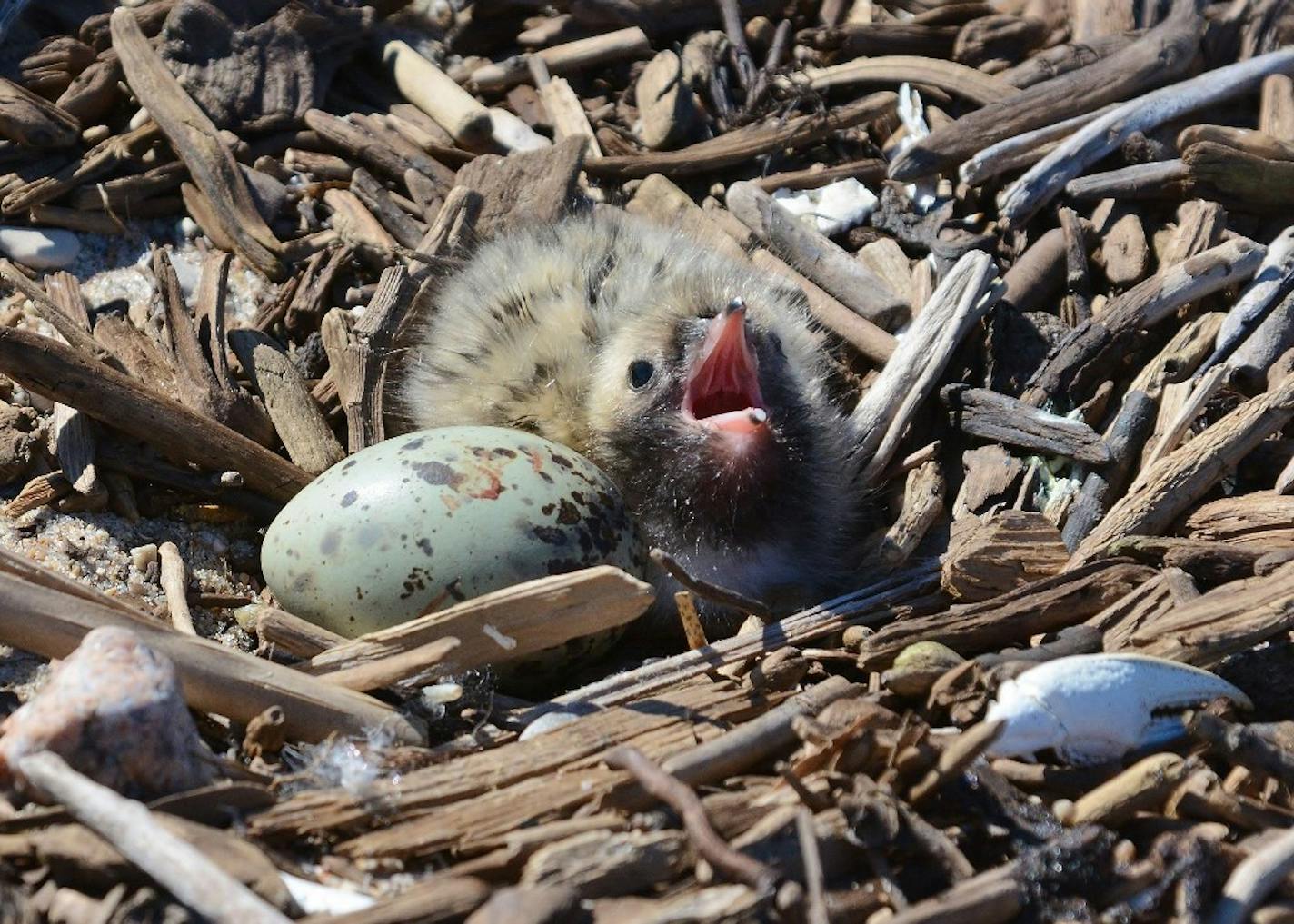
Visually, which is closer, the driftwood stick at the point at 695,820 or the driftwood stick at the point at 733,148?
the driftwood stick at the point at 695,820

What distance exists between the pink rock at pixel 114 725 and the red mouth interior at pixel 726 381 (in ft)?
5.78

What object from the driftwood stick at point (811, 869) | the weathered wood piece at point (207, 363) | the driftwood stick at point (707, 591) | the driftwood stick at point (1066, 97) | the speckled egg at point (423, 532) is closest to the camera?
the driftwood stick at point (811, 869)

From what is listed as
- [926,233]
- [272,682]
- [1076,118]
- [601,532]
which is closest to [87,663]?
A: [272,682]

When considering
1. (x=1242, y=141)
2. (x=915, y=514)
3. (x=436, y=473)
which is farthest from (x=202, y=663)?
(x=1242, y=141)

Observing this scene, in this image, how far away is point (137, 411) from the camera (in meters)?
3.81

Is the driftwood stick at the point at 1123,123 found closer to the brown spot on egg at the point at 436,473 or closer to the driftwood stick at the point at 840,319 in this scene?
the driftwood stick at the point at 840,319

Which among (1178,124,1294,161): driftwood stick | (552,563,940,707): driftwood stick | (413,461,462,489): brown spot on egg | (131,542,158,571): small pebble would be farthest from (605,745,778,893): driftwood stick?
(1178,124,1294,161): driftwood stick

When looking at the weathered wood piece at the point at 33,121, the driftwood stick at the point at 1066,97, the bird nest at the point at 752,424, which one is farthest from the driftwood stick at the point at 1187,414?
the weathered wood piece at the point at 33,121

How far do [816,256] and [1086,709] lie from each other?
2234mm

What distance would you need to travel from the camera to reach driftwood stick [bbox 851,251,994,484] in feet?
13.5

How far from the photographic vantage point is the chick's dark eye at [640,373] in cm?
383

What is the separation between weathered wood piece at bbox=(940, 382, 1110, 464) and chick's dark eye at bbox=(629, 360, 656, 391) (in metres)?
0.95

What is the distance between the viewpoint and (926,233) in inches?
178

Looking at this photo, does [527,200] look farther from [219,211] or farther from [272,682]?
[272,682]
